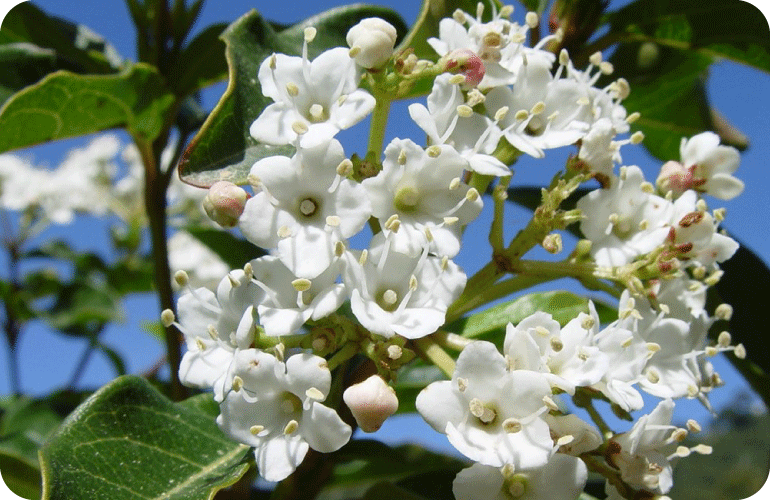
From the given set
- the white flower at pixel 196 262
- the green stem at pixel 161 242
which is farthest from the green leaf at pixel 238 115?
the white flower at pixel 196 262

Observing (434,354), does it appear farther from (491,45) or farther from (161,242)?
(161,242)

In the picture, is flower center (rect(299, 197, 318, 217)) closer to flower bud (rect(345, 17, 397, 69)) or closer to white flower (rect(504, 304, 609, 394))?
flower bud (rect(345, 17, 397, 69))

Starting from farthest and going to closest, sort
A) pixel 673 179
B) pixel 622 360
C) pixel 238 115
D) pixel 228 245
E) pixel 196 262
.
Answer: pixel 196 262, pixel 228 245, pixel 673 179, pixel 238 115, pixel 622 360

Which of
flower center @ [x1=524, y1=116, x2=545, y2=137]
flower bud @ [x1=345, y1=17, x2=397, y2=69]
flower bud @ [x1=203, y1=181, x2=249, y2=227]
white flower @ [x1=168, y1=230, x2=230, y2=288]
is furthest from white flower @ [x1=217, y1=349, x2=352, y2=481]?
white flower @ [x1=168, y1=230, x2=230, y2=288]

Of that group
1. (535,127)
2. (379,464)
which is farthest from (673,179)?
(379,464)

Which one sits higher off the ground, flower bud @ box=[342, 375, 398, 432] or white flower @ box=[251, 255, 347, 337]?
white flower @ box=[251, 255, 347, 337]
